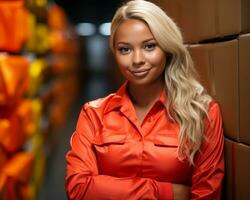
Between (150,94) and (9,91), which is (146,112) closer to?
(150,94)

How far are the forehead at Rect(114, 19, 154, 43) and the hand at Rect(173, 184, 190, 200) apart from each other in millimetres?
619

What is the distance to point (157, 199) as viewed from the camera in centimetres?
170

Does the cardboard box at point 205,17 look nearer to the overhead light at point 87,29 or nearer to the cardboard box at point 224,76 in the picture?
the cardboard box at point 224,76

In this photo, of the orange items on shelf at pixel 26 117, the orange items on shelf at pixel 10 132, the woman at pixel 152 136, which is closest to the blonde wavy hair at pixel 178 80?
the woman at pixel 152 136

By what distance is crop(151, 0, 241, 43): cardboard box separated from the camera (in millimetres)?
1628

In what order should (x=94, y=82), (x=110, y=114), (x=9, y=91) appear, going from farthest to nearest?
(x=94, y=82), (x=9, y=91), (x=110, y=114)

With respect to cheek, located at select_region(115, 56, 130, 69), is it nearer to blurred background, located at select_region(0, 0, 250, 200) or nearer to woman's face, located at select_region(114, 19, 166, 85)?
woman's face, located at select_region(114, 19, 166, 85)

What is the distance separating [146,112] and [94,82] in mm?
14113

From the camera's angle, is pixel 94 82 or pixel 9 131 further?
pixel 94 82

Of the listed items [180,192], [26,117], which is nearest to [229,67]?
[180,192]

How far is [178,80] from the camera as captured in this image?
184 cm

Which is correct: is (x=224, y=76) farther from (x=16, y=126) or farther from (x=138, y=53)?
(x=16, y=126)

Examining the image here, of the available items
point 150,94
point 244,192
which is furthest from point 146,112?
point 244,192

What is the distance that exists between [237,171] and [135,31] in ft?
2.27
